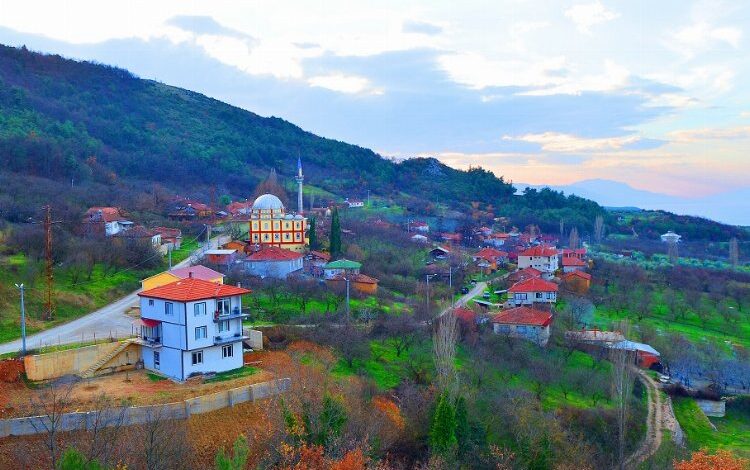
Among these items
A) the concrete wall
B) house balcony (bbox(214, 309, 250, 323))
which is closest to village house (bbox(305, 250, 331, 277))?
house balcony (bbox(214, 309, 250, 323))

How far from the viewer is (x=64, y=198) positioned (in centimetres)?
4984

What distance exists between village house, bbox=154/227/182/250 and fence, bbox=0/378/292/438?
78.0 feet

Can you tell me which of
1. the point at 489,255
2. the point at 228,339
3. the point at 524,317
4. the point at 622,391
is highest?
the point at 489,255

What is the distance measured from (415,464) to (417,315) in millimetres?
14290

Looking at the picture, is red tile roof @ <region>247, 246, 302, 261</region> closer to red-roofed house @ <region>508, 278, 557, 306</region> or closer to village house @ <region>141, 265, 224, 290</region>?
village house @ <region>141, 265, 224, 290</region>

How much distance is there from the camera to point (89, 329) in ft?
88.3

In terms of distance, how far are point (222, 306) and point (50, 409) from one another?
761cm

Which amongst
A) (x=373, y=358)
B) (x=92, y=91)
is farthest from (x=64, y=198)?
(x=92, y=91)

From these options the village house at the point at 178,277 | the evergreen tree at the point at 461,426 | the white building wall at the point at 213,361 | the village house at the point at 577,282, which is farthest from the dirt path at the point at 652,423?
the village house at the point at 178,277

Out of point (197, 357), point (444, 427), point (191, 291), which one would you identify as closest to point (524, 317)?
point (444, 427)

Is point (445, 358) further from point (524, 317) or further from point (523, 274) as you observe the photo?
point (523, 274)

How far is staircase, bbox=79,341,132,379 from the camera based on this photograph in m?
23.5

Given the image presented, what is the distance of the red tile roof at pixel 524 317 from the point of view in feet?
119

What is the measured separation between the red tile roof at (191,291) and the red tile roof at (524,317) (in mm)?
17216
